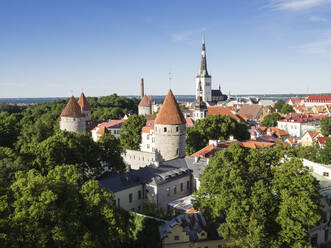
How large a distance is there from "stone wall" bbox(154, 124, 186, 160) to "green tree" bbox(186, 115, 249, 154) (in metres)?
8.59

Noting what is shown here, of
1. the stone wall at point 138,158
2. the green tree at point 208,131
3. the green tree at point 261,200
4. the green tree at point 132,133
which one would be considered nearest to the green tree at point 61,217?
the green tree at point 261,200

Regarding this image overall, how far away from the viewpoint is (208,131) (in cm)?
4722

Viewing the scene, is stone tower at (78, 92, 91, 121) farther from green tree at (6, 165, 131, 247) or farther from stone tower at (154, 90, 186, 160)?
green tree at (6, 165, 131, 247)

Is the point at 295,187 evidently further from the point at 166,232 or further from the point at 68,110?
the point at 68,110

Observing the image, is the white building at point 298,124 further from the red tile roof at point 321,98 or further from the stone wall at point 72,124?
the red tile roof at point 321,98

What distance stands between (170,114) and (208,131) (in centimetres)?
→ 1191

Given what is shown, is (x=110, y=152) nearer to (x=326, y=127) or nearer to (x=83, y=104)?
(x=83, y=104)

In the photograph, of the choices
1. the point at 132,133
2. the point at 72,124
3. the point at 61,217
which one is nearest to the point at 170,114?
the point at 132,133

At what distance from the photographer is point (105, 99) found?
12862 cm

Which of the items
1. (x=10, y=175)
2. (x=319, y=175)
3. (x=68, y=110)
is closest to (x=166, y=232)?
(x=10, y=175)

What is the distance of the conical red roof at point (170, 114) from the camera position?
3673cm

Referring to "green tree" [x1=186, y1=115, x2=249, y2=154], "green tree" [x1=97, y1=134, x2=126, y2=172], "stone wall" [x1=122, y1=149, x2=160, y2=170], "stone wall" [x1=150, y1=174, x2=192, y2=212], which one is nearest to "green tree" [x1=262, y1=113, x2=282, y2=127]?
"green tree" [x1=186, y1=115, x2=249, y2=154]

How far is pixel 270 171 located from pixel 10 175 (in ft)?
61.2

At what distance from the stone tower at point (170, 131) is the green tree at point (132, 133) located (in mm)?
13564
